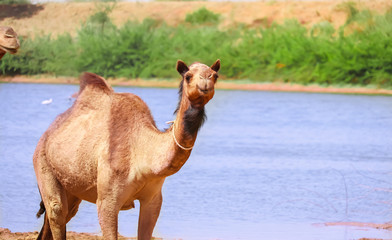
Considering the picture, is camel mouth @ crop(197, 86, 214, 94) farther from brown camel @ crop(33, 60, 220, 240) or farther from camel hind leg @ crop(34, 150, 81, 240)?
camel hind leg @ crop(34, 150, 81, 240)

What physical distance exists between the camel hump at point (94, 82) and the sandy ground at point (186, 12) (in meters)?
36.1

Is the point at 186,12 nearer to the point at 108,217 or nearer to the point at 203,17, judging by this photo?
the point at 203,17

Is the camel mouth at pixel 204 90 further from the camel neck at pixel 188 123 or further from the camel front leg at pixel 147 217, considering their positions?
the camel front leg at pixel 147 217

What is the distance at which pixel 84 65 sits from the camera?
39.8 m

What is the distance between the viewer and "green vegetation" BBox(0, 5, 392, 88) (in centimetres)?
3622

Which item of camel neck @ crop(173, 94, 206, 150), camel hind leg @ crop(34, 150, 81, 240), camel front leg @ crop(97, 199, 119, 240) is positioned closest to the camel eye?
camel neck @ crop(173, 94, 206, 150)

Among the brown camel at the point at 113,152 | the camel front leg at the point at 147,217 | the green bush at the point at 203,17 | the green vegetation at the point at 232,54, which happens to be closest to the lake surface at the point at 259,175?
the camel front leg at the point at 147,217

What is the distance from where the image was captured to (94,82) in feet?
20.8

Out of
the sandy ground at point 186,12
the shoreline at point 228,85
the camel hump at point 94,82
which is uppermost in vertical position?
the camel hump at point 94,82

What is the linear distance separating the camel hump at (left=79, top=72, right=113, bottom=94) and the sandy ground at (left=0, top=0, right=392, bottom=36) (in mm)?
36111

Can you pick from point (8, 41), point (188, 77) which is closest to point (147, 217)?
point (188, 77)

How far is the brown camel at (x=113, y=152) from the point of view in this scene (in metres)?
5.14

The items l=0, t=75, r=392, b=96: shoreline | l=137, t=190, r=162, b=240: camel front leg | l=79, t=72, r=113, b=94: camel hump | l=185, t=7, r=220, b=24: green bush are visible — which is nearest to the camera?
l=137, t=190, r=162, b=240: camel front leg

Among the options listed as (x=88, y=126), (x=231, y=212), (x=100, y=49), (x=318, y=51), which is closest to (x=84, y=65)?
(x=100, y=49)
